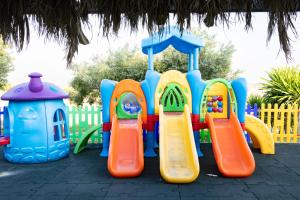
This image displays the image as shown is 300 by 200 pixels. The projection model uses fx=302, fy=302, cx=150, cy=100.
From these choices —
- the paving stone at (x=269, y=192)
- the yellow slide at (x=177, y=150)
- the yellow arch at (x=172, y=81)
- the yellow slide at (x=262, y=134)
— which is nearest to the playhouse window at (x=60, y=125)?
the yellow arch at (x=172, y=81)

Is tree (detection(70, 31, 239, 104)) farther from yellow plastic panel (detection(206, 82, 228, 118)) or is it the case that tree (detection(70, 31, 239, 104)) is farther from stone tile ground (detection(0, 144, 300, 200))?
stone tile ground (detection(0, 144, 300, 200))

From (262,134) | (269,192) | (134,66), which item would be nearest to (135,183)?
(269,192)

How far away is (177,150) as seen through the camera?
603 centimetres

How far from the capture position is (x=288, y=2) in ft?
6.23

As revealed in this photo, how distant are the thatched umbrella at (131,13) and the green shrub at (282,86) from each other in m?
11.6

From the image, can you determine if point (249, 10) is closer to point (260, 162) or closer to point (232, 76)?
point (260, 162)

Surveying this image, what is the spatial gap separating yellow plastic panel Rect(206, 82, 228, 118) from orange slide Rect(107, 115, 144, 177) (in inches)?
80.4

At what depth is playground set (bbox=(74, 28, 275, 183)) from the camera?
5.91m

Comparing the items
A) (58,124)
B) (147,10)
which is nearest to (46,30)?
(147,10)

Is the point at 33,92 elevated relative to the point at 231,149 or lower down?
elevated

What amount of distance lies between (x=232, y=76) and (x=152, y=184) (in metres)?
15.1

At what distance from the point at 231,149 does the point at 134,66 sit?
13397 mm

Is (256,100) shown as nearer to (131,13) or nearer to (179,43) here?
(179,43)

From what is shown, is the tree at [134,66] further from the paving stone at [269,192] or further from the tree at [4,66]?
the paving stone at [269,192]
